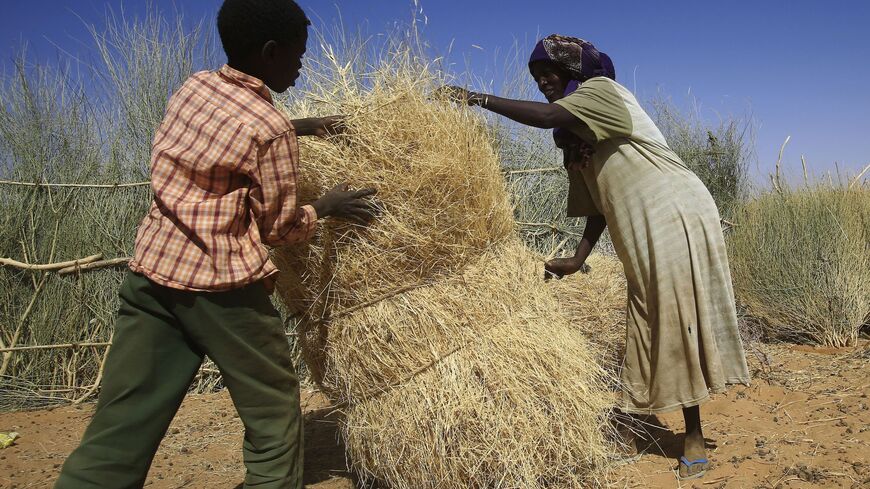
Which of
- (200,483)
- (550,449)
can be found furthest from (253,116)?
(200,483)

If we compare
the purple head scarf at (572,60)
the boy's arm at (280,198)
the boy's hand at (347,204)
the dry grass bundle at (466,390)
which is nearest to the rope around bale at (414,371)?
the dry grass bundle at (466,390)

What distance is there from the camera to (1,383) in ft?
14.8

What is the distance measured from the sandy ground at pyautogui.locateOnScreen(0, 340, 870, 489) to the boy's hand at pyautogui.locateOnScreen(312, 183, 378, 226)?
1.31 metres

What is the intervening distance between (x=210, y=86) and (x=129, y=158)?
376 centimetres

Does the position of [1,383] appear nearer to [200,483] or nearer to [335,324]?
[200,483]

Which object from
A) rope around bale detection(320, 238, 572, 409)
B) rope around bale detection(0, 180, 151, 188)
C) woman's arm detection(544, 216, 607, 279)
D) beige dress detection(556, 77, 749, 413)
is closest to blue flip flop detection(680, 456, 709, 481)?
beige dress detection(556, 77, 749, 413)

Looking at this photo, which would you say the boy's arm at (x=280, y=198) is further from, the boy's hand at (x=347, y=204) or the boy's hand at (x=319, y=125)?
the boy's hand at (x=319, y=125)

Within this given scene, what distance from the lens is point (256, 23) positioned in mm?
1831

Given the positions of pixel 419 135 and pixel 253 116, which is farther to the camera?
pixel 419 135

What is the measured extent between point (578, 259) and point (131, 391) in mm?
1923

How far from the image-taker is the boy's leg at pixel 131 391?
6.03 feet

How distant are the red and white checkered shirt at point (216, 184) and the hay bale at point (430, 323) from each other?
423 millimetres

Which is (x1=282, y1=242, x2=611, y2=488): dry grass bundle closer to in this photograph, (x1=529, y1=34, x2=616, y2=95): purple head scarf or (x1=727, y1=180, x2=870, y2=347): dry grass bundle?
(x1=529, y1=34, x2=616, y2=95): purple head scarf


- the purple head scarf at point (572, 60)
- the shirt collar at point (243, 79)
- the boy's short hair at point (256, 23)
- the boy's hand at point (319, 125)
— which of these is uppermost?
the purple head scarf at point (572, 60)
